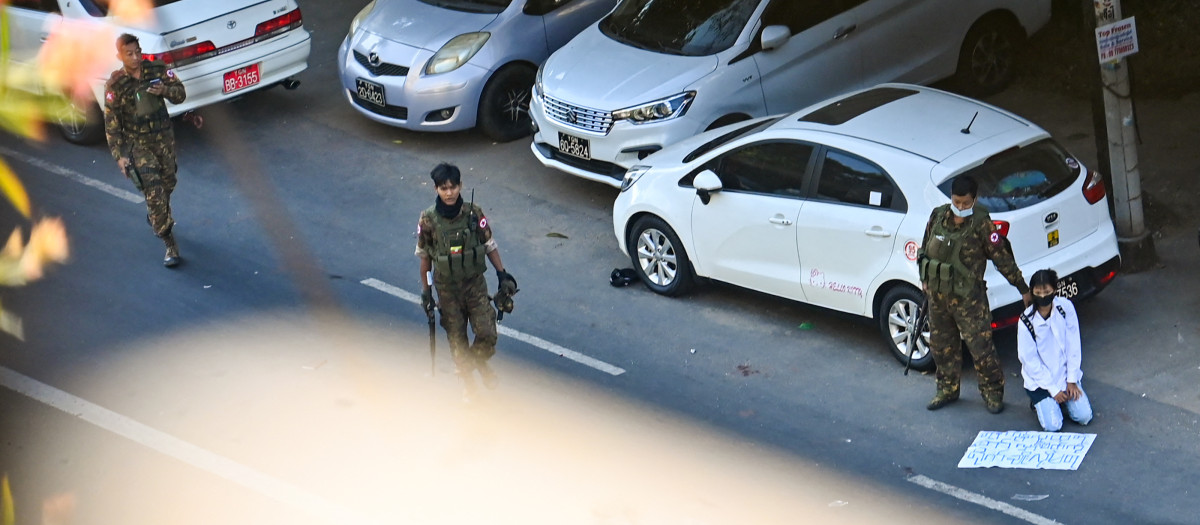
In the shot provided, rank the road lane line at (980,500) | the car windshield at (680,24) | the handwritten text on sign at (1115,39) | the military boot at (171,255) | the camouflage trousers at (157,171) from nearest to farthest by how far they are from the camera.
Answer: the road lane line at (980,500) < the handwritten text on sign at (1115,39) < the camouflage trousers at (157,171) < the military boot at (171,255) < the car windshield at (680,24)

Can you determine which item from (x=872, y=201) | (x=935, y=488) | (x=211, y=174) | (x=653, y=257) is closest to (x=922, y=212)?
(x=872, y=201)

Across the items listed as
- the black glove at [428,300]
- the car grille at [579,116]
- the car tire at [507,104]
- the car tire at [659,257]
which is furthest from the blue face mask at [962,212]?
the car tire at [507,104]

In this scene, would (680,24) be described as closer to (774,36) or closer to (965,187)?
(774,36)

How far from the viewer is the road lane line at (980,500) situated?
22.7 ft

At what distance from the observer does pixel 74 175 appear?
39.7ft

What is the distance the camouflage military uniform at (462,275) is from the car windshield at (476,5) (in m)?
5.28

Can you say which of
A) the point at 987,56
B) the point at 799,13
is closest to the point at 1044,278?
the point at 799,13

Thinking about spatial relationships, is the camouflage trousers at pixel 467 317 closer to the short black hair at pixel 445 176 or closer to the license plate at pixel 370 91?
the short black hair at pixel 445 176

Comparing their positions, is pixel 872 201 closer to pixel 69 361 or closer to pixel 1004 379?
pixel 1004 379

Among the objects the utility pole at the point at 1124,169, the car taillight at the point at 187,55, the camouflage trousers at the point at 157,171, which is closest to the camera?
the utility pole at the point at 1124,169

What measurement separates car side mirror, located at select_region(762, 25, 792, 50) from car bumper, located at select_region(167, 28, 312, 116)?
4.64 meters

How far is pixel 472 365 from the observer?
321 inches

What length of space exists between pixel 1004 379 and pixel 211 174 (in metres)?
7.35

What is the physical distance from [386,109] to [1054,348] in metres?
7.00
